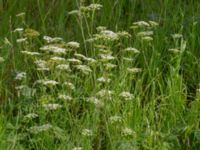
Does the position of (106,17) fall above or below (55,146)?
above

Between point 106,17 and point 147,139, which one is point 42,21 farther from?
point 147,139

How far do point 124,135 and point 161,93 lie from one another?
53 cm

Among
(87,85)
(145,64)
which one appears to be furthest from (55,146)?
(145,64)

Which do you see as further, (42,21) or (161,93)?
(42,21)

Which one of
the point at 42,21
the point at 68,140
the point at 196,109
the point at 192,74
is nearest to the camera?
the point at 68,140

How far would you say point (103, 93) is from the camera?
8.23 ft

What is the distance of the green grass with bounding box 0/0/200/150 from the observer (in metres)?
2.62

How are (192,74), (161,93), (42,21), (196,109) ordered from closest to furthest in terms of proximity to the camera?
1. (196,109)
2. (161,93)
3. (192,74)
4. (42,21)

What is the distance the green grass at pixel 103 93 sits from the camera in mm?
2619

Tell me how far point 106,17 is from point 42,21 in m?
0.43

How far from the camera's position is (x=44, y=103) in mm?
2658

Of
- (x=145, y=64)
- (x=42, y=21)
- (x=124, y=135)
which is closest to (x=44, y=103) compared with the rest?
(x=124, y=135)

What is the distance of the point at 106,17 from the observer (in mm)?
3865

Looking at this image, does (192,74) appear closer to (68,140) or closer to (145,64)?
(145,64)
